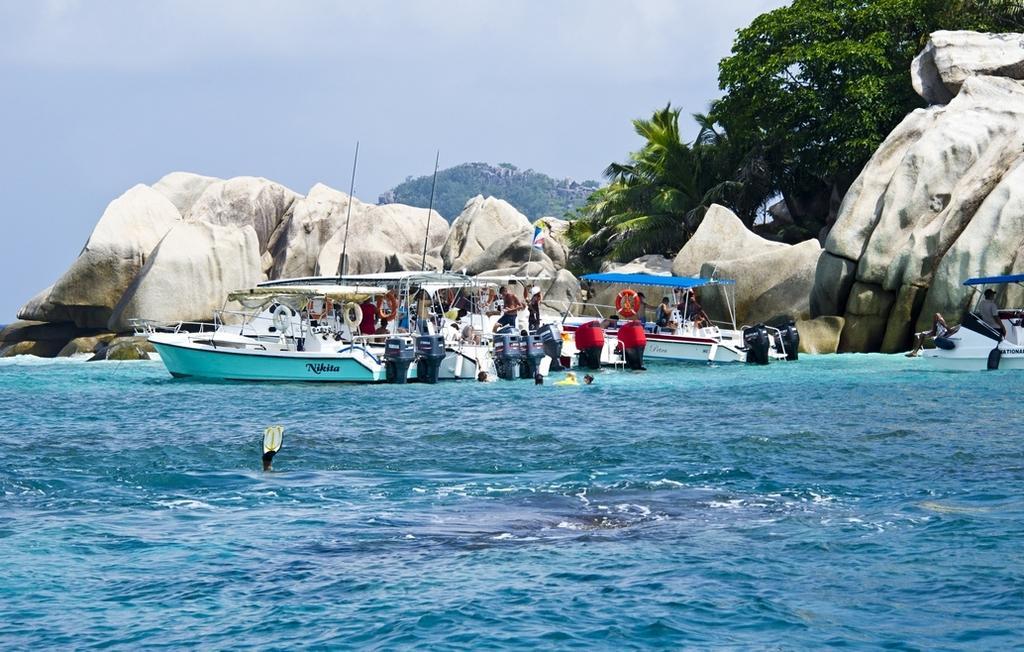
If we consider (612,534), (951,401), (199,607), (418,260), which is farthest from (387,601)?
(418,260)

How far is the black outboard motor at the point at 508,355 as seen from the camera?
30219 millimetres

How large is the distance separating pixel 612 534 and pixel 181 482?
5.85m

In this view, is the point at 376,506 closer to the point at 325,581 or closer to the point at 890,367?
the point at 325,581

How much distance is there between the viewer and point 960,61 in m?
40.8

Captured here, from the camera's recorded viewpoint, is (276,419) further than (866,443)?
Yes

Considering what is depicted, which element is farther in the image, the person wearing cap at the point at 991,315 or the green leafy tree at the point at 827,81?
the green leafy tree at the point at 827,81

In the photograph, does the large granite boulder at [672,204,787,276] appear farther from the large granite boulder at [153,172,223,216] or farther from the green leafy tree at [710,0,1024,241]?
the large granite boulder at [153,172,223,216]

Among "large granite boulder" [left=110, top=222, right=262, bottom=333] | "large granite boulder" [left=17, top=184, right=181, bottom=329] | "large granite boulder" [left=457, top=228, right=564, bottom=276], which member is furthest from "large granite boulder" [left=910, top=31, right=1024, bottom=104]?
"large granite boulder" [left=17, top=184, right=181, bottom=329]

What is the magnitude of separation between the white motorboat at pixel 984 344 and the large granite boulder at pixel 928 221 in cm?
434

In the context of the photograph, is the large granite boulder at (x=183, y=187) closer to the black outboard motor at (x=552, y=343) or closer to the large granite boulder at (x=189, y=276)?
the large granite boulder at (x=189, y=276)

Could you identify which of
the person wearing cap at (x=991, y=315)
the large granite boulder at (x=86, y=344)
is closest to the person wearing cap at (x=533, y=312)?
the person wearing cap at (x=991, y=315)

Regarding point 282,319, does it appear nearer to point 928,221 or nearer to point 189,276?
point 189,276

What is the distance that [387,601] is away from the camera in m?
8.84

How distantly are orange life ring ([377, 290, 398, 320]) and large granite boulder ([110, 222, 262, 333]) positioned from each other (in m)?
15.3
